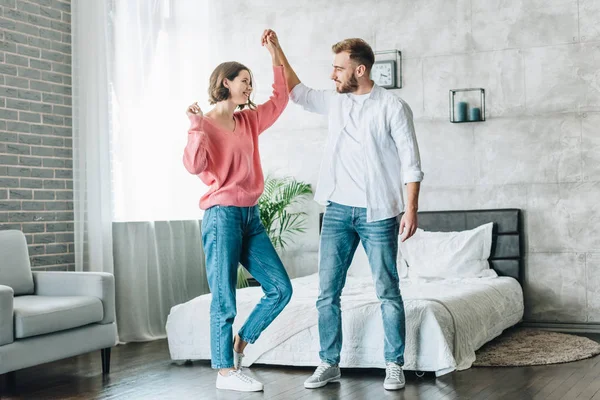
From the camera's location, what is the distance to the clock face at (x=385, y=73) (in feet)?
21.6

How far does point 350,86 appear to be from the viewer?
13.3 feet

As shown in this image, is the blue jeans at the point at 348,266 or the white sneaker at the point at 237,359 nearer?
the blue jeans at the point at 348,266

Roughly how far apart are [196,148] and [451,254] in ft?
9.22

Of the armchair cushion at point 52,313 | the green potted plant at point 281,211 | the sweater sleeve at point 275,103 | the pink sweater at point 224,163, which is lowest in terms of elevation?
the armchair cushion at point 52,313

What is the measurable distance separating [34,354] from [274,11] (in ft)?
12.9

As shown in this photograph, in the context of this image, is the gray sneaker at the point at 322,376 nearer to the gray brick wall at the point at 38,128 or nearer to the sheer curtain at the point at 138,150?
the sheer curtain at the point at 138,150

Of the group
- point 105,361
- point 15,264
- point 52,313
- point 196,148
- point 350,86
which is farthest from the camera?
point 15,264

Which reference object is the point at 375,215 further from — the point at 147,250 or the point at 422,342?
the point at 147,250

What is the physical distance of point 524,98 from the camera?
6.19m

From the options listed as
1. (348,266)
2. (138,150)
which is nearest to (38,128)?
(138,150)

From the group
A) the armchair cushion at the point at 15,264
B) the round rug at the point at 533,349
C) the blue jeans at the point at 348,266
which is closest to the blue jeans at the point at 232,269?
the blue jeans at the point at 348,266

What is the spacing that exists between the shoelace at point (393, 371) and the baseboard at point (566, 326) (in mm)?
2399

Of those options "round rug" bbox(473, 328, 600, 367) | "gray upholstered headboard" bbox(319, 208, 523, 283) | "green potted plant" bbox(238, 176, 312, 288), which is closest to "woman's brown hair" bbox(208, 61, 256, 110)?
"round rug" bbox(473, 328, 600, 367)

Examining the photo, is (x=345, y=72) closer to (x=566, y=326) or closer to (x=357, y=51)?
(x=357, y=51)
